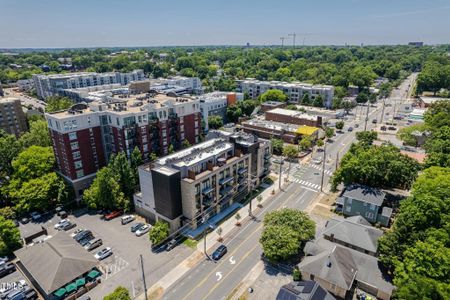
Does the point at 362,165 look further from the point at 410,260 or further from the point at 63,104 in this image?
the point at 63,104

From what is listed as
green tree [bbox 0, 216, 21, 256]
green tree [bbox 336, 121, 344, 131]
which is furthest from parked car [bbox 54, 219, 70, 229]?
green tree [bbox 336, 121, 344, 131]

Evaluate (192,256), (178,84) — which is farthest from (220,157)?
(178,84)

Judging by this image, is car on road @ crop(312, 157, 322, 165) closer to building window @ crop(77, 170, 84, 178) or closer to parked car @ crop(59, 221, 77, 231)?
building window @ crop(77, 170, 84, 178)

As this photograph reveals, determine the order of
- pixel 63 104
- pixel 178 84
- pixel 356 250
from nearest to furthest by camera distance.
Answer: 1. pixel 356 250
2. pixel 63 104
3. pixel 178 84

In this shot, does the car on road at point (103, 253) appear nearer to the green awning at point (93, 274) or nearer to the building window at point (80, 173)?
the green awning at point (93, 274)

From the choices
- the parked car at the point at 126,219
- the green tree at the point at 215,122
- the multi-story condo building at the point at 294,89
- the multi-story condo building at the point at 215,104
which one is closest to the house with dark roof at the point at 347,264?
the parked car at the point at 126,219
